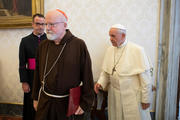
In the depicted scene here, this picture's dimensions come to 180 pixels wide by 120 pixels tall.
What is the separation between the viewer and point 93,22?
2992mm

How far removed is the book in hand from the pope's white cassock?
0.82 m

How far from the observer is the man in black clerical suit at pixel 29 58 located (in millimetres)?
2405

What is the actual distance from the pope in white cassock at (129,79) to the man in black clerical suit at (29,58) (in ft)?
3.74

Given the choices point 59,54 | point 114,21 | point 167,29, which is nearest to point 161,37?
point 167,29

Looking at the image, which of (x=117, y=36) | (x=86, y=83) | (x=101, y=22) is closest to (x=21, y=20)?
(x=101, y=22)

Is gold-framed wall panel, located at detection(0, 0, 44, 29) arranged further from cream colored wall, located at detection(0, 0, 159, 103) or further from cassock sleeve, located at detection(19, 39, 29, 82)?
cassock sleeve, located at detection(19, 39, 29, 82)

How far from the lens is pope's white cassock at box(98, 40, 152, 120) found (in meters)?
2.12

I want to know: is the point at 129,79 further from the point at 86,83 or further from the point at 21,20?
the point at 21,20

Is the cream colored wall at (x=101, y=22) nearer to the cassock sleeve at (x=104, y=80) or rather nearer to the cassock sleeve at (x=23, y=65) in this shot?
the cassock sleeve at (x=104, y=80)

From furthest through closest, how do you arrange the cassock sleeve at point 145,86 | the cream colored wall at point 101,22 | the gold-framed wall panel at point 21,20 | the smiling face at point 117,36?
the gold-framed wall panel at point 21,20 < the cream colored wall at point 101,22 < the smiling face at point 117,36 < the cassock sleeve at point 145,86

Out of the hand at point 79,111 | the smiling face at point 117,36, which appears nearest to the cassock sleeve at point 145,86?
the smiling face at point 117,36

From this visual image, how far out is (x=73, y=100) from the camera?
154cm

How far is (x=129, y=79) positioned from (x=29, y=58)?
1.60 m

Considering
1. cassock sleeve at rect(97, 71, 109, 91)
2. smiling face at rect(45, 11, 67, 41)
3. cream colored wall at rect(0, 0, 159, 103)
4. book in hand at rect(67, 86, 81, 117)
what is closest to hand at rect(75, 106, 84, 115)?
book in hand at rect(67, 86, 81, 117)
